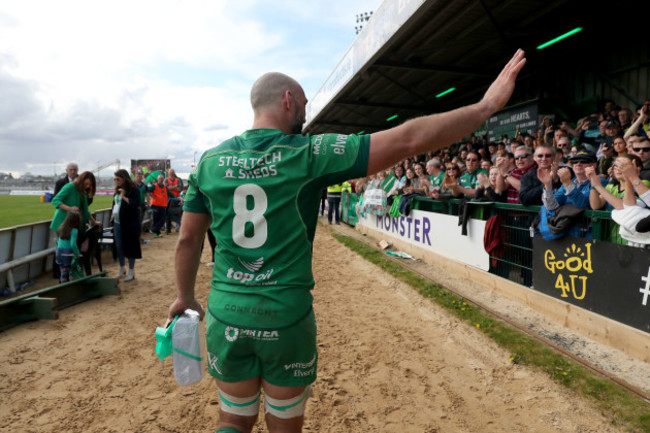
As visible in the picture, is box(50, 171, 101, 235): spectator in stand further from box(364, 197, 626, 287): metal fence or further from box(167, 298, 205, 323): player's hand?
box(364, 197, 626, 287): metal fence

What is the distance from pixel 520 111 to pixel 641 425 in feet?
37.6

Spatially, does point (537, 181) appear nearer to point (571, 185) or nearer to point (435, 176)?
point (571, 185)

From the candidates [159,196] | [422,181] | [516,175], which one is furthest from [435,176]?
[159,196]

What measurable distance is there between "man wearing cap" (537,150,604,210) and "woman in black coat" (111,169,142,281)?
6.79 metres

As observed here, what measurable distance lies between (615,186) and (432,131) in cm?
439

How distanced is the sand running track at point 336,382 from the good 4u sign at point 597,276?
1.33 meters

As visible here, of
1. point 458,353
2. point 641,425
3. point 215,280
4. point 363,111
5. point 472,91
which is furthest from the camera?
point 363,111

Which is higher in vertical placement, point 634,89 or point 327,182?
point 634,89

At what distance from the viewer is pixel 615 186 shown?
15.5 ft

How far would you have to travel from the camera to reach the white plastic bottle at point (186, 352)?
1.83 meters

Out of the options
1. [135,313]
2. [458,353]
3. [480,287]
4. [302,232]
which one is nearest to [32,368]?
[135,313]

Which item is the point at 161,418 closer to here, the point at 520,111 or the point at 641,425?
the point at 641,425

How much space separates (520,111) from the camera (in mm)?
12617

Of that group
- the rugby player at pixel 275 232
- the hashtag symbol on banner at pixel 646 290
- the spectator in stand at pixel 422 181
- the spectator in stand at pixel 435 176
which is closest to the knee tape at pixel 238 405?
the rugby player at pixel 275 232
